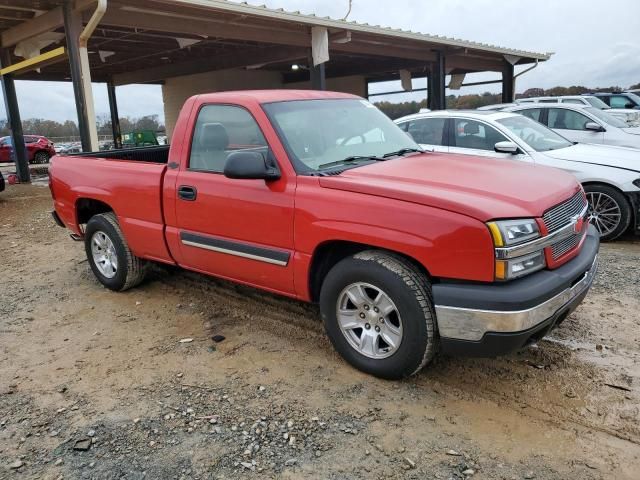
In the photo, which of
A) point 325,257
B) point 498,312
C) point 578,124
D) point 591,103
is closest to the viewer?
point 498,312

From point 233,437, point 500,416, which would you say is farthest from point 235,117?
point 500,416

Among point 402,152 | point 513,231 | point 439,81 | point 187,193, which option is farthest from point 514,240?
point 439,81

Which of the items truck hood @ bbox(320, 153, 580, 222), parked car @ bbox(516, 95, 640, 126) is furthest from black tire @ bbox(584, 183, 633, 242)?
parked car @ bbox(516, 95, 640, 126)

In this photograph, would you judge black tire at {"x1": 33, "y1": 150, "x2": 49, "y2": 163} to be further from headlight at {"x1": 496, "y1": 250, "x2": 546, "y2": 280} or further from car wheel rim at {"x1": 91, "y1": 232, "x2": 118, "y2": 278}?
headlight at {"x1": 496, "y1": 250, "x2": 546, "y2": 280}

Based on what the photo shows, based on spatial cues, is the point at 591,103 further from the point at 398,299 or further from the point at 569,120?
the point at 398,299

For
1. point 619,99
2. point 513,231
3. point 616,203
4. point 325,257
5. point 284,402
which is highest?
point 619,99

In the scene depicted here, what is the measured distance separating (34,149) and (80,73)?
1653cm

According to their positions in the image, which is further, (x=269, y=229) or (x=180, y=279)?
(x=180, y=279)

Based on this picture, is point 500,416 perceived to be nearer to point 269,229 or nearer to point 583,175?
point 269,229

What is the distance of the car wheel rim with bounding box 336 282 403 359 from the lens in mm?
3242

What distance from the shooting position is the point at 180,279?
5.61 meters

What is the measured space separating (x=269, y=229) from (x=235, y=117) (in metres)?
0.97

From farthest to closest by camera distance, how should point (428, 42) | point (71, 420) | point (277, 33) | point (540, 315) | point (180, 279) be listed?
point (428, 42) < point (277, 33) < point (180, 279) < point (71, 420) < point (540, 315)

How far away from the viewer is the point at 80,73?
973 centimetres
